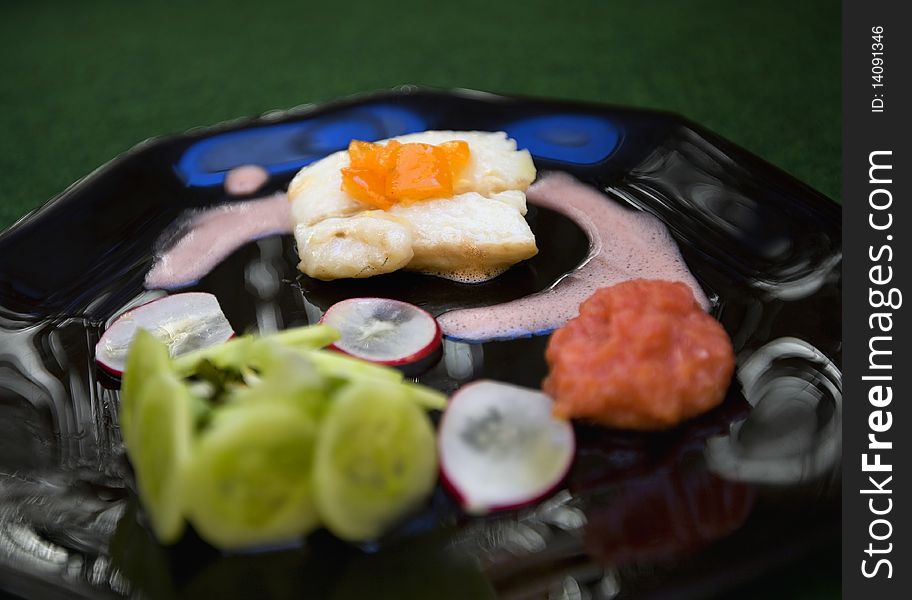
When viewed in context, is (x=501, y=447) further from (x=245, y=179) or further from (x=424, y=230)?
(x=245, y=179)

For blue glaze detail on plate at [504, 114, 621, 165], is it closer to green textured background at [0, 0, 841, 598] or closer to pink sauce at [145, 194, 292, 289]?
green textured background at [0, 0, 841, 598]

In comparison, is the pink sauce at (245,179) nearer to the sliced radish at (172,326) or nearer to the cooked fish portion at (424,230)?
the cooked fish portion at (424,230)

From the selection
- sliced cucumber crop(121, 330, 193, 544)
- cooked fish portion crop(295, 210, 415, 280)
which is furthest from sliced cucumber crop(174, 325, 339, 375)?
cooked fish portion crop(295, 210, 415, 280)

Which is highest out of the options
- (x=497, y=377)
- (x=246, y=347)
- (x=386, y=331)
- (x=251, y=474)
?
(x=246, y=347)

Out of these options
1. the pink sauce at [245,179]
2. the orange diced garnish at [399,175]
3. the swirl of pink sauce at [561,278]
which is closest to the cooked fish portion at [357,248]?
the orange diced garnish at [399,175]

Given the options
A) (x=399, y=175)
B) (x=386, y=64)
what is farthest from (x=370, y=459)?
(x=386, y=64)

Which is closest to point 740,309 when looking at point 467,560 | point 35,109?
point 467,560

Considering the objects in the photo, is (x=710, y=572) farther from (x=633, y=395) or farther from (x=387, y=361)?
(x=387, y=361)
